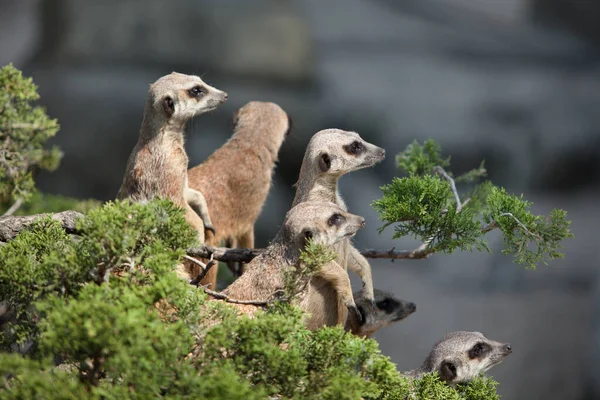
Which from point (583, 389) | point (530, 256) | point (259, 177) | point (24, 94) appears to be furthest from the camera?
point (583, 389)

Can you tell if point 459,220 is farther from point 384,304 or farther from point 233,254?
point 233,254

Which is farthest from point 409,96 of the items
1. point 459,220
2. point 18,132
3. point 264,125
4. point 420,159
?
point 459,220

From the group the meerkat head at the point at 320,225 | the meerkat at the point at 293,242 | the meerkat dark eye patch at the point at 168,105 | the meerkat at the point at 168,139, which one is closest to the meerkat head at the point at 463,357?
the meerkat at the point at 293,242

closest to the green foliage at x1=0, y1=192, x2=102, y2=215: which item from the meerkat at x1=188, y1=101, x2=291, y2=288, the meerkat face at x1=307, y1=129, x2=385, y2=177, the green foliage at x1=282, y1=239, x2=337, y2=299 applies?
the meerkat at x1=188, y1=101, x2=291, y2=288

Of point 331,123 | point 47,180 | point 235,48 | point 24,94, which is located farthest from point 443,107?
point 24,94

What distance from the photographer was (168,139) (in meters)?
4.53

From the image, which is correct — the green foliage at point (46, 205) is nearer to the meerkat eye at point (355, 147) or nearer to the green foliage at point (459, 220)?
the meerkat eye at point (355, 147)

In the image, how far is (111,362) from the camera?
2.55m

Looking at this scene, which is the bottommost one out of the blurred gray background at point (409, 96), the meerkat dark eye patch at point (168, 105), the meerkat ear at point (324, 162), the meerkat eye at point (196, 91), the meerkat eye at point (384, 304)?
the meerkat eye at point (384, 304)

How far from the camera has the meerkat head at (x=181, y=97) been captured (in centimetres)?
437

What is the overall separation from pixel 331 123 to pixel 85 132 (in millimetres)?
3392

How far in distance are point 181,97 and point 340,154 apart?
101 centimetres

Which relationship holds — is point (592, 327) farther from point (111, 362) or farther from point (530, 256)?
point (111, 362)

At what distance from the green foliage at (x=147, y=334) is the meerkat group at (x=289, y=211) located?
0.40 meters
